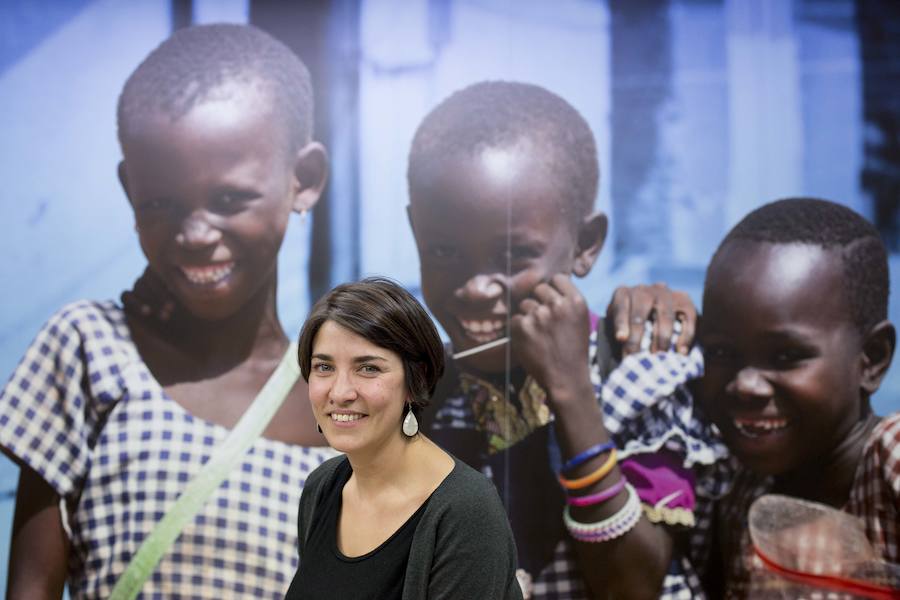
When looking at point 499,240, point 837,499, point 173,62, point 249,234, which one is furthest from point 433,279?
point 837,499

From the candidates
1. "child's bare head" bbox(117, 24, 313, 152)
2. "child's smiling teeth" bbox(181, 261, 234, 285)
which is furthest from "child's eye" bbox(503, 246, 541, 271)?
"child's smiling teeth" bbox(181, 261, 234, 285)

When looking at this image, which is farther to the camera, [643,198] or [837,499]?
[643,198]


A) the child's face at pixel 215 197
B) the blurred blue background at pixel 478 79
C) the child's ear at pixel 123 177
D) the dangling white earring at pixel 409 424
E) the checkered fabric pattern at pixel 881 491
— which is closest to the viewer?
the dangling white earring at pixel 409 424

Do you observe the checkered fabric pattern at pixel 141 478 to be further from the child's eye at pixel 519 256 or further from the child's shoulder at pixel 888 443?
the child's shoulder at pixel 888 443

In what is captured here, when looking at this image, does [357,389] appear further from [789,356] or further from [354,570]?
[789,356]

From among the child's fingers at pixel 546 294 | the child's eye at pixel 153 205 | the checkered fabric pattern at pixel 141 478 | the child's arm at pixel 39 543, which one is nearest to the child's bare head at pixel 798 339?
the child's fingers at pixel 546 294

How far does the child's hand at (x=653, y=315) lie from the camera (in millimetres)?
2822

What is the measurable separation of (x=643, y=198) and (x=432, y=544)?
1.89m

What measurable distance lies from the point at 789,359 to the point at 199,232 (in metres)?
1.79

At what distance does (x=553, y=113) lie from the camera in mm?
2951

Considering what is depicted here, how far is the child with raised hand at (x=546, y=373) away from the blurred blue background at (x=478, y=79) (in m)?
0.10

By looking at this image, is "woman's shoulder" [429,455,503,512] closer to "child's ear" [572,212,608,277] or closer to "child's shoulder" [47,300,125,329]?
"child's ear" [572,212,608,277]

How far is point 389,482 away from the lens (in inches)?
53.7

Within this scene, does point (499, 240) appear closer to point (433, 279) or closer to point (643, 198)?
point (433, 279)
